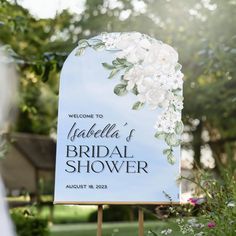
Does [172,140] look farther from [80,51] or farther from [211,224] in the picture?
[80,51]

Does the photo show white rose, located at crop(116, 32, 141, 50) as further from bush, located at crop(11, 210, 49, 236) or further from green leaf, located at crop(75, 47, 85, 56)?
bush, located at crop(11, 210, 49, 236)

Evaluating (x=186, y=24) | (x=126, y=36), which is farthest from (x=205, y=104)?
A: (x=126, y=36)

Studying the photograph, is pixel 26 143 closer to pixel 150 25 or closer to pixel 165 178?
pixel 150 25

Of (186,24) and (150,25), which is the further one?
(186,24)

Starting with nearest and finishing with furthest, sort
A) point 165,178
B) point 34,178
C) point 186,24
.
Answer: point 165,178
point 186,24
point 34,178

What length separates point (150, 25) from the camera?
10.5 m

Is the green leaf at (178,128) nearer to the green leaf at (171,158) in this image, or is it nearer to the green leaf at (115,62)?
the green leaf at (171,158)

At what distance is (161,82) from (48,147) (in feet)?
54.5

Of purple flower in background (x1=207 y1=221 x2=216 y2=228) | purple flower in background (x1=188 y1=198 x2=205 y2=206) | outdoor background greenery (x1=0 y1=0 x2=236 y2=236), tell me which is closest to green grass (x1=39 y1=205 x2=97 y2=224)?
outdoor background greenery (x1=0 y1=0 x2=236 y2=236)

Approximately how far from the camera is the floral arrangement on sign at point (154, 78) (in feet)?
15.6

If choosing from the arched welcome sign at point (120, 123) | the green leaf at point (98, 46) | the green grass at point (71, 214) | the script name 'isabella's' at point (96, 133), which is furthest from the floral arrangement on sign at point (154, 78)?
the green grass at point (71, 214)

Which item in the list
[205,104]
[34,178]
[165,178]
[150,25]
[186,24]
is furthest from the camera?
[34,178]

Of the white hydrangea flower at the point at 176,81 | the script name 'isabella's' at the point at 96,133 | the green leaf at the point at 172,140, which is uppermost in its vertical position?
the white hydrangea flower at the point at 176,81

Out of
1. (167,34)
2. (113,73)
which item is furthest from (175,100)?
(167,34)
